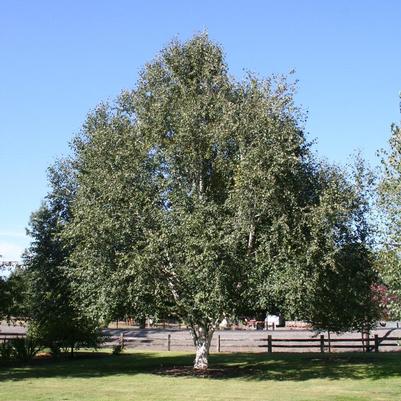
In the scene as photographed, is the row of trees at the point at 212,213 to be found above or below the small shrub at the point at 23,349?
above

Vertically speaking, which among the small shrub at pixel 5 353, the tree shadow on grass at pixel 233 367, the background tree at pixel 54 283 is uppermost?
the background tree at pixel 54 283

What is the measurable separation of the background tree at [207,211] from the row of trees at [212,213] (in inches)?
2.1

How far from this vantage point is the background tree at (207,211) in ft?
66.9

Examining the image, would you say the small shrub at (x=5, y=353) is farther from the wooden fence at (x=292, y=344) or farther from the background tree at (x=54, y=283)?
the wooden fence at (x=292, y=344)

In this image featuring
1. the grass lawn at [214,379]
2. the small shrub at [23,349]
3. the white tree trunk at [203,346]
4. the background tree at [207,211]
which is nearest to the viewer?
the grass lawn at [214,379]

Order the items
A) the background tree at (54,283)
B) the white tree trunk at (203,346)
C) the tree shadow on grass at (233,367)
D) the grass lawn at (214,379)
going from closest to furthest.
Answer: the grass lawn at (214,379) < the tree shadow on grass at (233,367) < the white tree trunk at (203,346) < the background tree at (54,283)

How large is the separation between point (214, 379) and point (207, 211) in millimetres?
6128

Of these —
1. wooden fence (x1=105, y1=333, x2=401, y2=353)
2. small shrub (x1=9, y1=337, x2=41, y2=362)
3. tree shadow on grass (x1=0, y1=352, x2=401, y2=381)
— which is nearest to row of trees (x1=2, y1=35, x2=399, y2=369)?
tree shadow on grass (x1=0, y1=352, x2=401, y2=381)

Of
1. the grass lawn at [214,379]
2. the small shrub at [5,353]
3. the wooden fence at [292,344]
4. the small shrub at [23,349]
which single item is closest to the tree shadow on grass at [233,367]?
the grass lawn at [214,379]

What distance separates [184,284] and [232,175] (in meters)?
4.66

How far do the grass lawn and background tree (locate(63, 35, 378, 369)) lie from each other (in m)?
2.44

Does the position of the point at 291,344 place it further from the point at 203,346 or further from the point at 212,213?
the point at 212,213

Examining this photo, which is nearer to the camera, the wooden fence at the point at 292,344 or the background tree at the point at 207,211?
the background tree at the point at 207,211

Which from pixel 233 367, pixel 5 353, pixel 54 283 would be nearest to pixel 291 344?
pixel 233 367
